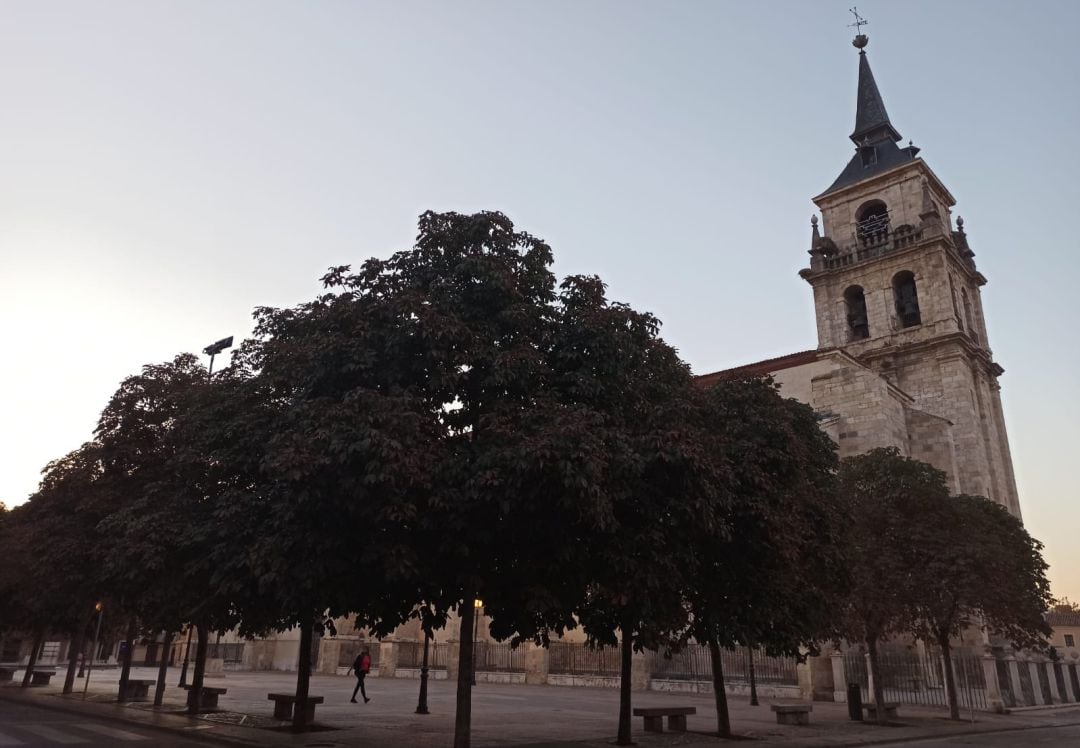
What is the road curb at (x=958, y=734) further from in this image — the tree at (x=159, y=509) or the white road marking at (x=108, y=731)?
the white road marking at (x=108, y=731)

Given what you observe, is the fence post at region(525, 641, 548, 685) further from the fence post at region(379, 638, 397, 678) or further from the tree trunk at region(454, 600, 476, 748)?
the tree trunk at region(454, 600, 476, 748)

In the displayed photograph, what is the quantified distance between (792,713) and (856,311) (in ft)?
116

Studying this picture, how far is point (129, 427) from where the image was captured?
61.9ft

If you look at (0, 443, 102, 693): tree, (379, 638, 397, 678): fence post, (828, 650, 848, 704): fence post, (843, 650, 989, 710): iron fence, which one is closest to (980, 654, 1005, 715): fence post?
(843, 650, 989, 710): iron fence

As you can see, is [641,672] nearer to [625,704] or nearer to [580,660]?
[580,660]

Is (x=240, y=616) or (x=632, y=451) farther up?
(x=632, y=451)

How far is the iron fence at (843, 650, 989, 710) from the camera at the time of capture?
25531 mm

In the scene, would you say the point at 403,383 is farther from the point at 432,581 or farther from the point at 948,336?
the point at 948,336

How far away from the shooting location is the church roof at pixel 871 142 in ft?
166

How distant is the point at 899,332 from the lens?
44625 millimetres

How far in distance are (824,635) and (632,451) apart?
33.8 feet

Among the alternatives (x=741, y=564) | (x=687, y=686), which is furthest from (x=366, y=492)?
(x=687, y=686)

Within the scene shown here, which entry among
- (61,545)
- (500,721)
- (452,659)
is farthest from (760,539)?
(452,659)

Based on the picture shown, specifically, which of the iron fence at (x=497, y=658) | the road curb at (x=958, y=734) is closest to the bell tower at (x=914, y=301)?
the road curb at (x=958, y=734)
